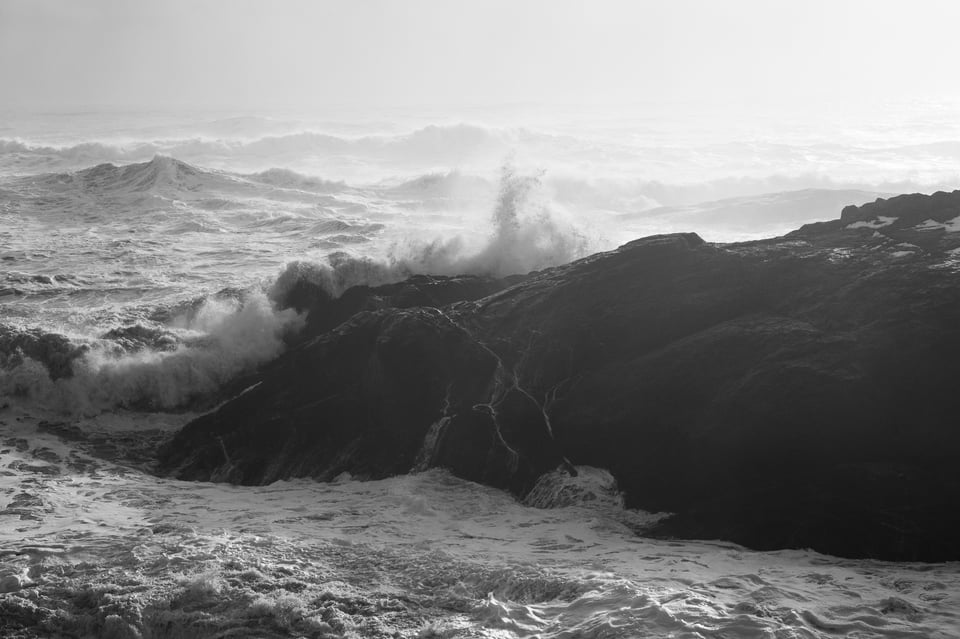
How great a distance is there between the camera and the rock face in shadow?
942 cm

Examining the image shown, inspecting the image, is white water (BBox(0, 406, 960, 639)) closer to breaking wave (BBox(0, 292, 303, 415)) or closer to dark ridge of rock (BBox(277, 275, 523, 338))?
breaking wave (BBox(0, 292, 303, 415))

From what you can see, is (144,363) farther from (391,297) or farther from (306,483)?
(306,483)

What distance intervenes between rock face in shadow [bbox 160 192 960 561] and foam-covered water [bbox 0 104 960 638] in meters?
0.49

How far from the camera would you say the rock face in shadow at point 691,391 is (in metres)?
9.42

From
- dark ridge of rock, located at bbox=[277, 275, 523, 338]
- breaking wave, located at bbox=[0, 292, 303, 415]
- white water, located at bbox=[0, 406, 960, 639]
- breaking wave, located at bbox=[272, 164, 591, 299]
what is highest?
breaking wave, located at bbox=[272, 164, 591, 299]

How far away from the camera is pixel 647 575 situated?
8586 mm

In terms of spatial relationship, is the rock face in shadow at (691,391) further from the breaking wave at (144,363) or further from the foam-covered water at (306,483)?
the breaking wave at (144,363)

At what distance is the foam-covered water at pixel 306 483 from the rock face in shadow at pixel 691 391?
495 mm

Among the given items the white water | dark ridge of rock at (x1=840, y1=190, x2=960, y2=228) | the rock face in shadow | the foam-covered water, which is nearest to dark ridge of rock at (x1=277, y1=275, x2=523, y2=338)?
the foam-covered water

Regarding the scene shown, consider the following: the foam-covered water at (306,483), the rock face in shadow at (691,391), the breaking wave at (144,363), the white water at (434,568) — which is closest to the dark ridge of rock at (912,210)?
the rock face in shadow at (691,391)

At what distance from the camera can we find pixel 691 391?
10961 mm

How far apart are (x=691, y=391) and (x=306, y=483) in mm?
5101

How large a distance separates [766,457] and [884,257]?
399 centimetres

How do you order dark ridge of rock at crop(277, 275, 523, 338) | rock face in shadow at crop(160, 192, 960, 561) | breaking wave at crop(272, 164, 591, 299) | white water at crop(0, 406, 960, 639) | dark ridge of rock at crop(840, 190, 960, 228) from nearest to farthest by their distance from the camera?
white water at crop(0, 406, 960, 639), rock face in shadow at crop(160, 192, 960, 561), dark ridge of rock at crop(840, 190, 960, 228), dark ridge of rock at crop(277, 275, 523, 338), breaking wave at crop(272, 164, 591, 299)
